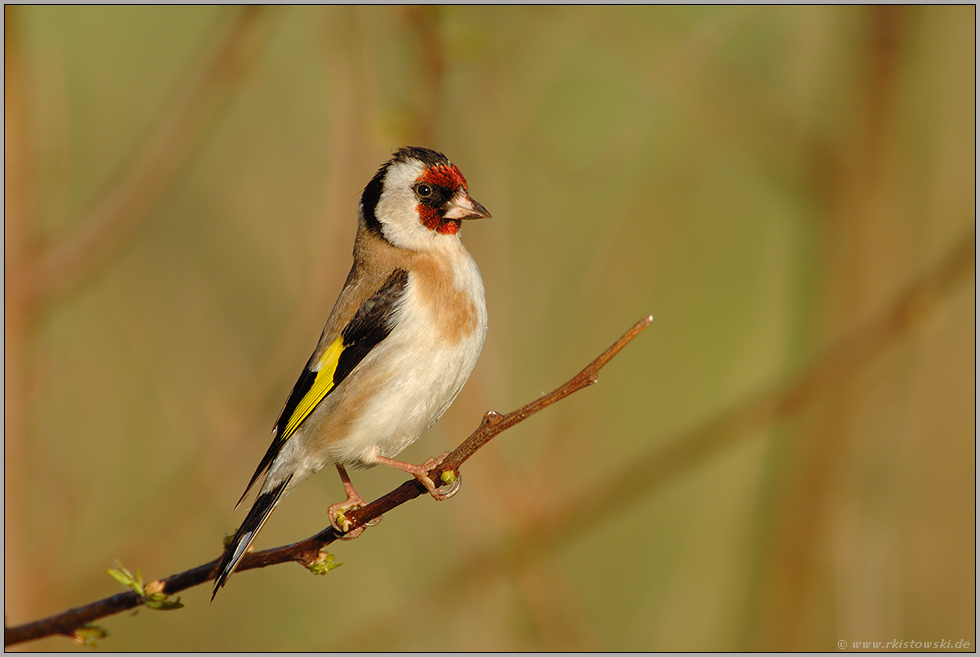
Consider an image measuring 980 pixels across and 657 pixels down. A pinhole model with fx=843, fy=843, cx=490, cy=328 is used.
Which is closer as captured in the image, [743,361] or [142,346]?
[142,346]

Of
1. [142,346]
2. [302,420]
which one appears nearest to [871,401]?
[302,420]

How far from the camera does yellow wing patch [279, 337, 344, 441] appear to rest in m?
3.76

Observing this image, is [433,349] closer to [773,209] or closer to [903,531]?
[903,531]

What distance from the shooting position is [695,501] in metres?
6.26

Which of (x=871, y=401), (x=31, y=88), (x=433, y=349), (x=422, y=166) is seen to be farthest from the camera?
(x=871, y=401)

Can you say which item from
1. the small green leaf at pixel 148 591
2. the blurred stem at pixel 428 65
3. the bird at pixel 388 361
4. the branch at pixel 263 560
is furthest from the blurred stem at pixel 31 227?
the small green leaf at pixel 148 591

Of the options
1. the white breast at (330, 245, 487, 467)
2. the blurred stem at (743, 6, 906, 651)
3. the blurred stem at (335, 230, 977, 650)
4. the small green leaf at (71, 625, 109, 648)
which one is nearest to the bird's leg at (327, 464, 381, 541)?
the white breast at (330, 245, 487, 467)

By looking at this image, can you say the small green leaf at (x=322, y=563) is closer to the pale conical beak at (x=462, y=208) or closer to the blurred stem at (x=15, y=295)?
the pale conical beak at (x=462, y=208)

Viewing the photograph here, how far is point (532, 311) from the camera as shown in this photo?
233 inches

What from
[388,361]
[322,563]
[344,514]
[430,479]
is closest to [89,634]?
[322,563]

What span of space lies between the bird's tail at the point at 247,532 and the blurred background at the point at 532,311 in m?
0.94

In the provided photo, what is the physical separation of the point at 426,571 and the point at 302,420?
103 inches

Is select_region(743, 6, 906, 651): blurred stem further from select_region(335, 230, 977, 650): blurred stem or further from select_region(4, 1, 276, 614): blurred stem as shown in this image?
select_region(4, 1, 276, 614): blurred stem

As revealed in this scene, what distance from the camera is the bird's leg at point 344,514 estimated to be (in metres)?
2.92
